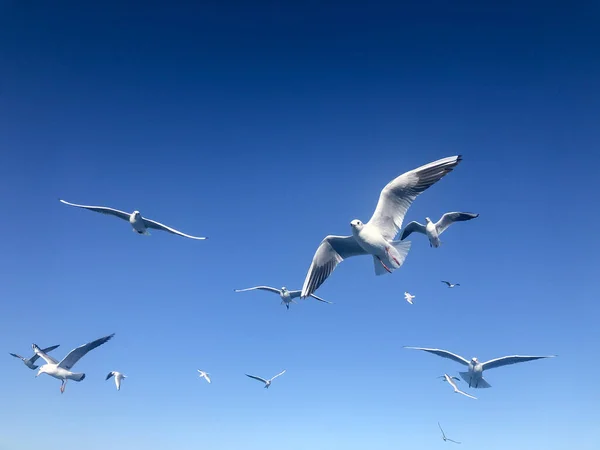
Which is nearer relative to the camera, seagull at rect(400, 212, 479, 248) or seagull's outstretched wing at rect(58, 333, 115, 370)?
seagull's outstretched wing at rect(58, 333, 115, 370)

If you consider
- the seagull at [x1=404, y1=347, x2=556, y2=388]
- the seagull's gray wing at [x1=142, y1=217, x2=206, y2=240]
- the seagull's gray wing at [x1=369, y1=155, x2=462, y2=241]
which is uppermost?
the seagull's gray wing at [x1=142, y1=217, x2=206, y2=240]

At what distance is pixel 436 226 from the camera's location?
19562 mm

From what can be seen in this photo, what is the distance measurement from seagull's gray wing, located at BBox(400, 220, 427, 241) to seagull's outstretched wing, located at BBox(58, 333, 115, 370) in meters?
11.8

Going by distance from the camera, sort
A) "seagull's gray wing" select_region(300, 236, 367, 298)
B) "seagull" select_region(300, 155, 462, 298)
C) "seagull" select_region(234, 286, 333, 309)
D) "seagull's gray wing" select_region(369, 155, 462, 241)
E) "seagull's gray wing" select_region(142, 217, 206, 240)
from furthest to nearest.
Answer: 1. "seagull" select_region(234, 286, 333, 309)
2. "seagull's gray wing" select_region(142, 217, 206, 240)
3. "seagull's gray wing" select_region(300, 236, 367, 298)
4. "seagull" select_region(300, 155, 462, 298)
5. "seagull's gray wing" select_region(369, 155, 462, 241)

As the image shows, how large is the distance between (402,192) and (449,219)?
795 cm

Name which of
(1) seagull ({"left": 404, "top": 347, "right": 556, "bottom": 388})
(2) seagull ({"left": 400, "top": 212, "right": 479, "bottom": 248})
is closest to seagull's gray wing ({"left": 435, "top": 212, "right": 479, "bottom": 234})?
(2) seagull ({"left": 400, "top": 212, "right": 479, "bottom": 248})

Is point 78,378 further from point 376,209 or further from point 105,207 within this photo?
point 376,209

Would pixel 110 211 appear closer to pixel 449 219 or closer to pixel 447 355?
pixel 449 219

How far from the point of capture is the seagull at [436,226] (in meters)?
19.2

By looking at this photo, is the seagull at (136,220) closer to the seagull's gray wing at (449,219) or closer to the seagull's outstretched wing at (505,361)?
the seagull's gray wing at (449,219)

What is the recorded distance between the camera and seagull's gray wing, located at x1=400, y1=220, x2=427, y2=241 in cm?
1955

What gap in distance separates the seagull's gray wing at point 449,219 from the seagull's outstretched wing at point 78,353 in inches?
516

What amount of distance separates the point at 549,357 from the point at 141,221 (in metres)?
15.8

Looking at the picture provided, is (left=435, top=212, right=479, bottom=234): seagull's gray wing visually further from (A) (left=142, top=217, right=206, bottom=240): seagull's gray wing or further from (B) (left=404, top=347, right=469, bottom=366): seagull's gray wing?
(A) (left=142, top=217, right=206, bottom=240): seagull's gray wing
